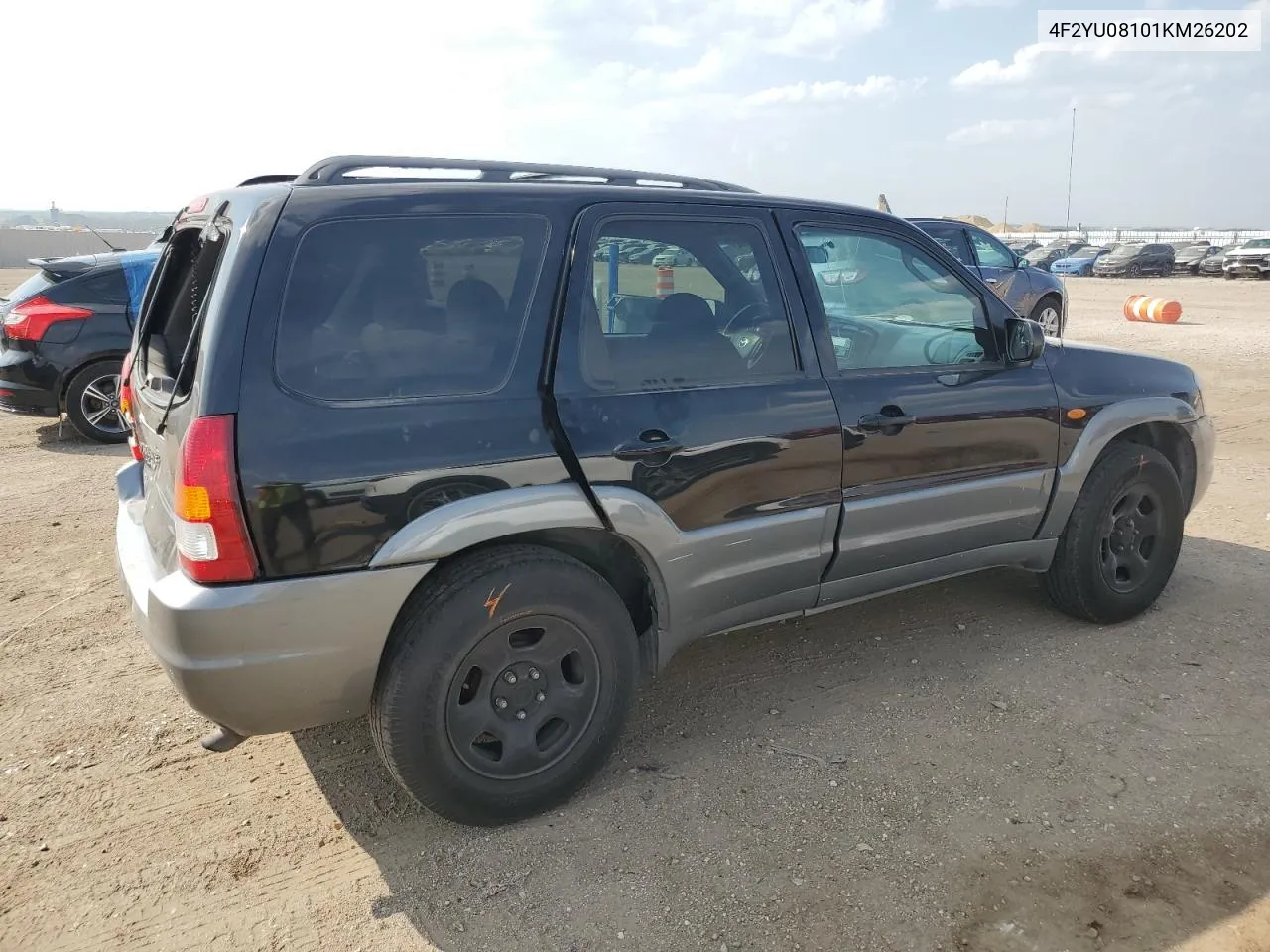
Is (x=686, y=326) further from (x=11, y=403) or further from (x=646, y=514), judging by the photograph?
(x=11, y=403)

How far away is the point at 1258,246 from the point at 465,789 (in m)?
35.5

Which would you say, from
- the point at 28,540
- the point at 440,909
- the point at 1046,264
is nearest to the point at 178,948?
the point at 440,909

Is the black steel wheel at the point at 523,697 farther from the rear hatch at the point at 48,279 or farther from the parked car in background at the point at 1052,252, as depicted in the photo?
the parked car in background at the point at 1052,252

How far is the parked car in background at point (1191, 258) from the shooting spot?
110 feet

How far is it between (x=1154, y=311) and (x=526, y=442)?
17380 mm

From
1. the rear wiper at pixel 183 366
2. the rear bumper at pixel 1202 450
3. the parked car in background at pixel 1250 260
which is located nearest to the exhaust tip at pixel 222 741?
the rear wiper at pixel 183 366

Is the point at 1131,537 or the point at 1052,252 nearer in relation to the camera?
the point at 1131,537

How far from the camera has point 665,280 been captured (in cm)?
319

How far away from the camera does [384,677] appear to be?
2.61 meters

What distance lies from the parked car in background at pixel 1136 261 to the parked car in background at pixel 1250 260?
2652mm

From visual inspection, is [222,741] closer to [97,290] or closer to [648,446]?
[648,446]

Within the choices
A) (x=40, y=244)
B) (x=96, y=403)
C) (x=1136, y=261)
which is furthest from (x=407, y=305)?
(x=40, y=244)

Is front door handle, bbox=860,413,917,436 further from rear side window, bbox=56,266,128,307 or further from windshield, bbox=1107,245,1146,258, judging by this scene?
windshield, bbox=1107,245,1146,258

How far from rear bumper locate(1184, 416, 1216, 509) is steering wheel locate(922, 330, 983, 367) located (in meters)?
1.32
